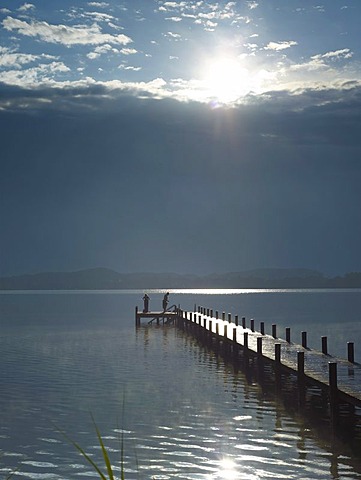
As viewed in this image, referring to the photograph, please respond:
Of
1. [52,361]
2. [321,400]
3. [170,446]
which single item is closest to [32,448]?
[170,446]

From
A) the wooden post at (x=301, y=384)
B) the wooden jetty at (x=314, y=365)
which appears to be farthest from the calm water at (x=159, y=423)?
the wooden jetty at (x=314, y=365)

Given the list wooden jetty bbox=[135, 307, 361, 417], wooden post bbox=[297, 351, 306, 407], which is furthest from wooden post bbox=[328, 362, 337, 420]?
wooden post bbox=[297, 351, 306, 407]

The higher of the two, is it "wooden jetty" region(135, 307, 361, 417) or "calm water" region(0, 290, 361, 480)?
"wooden jetty" region(135, 307, 361, 417)

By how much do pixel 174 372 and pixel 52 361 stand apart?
857cm

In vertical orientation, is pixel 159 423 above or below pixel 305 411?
below

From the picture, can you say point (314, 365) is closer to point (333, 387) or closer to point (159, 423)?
point (333, 387)

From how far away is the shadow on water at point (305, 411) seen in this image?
17.9 metres

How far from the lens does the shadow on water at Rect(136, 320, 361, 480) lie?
705 inches

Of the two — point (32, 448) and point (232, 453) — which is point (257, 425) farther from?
point (32, 448)

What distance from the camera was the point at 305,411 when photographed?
23.3m

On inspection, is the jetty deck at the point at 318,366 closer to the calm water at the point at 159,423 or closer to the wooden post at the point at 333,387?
the wooden post at the point at 333,387

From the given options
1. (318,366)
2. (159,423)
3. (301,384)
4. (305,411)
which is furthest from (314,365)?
(159,423)

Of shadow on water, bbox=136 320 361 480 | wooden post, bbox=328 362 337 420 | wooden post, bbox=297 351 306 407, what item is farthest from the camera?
wooden post, bbox=297 351 306 407

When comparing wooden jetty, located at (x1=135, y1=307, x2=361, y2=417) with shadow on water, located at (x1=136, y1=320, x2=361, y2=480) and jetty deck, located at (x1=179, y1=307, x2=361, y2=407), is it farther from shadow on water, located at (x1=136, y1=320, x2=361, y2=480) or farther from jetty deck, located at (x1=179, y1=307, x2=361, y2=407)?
shadow on water, located at (x1=136, y1=320, x2=361, y2=480)
